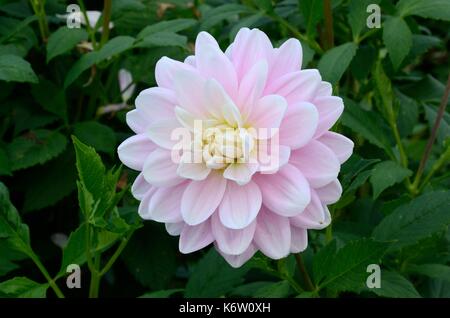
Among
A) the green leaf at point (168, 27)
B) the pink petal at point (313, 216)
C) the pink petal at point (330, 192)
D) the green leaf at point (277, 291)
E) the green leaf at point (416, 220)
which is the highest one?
the green leaf at point (168, 27)

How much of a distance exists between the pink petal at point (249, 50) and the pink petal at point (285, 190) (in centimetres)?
13

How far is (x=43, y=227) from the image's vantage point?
4.87ft

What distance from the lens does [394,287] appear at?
3.56ft

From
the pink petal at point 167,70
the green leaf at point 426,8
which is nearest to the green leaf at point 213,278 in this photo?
the pink petal at point 167,70

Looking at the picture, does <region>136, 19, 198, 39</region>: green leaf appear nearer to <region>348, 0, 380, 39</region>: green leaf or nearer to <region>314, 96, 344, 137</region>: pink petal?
<region>348, 0, 380, 39</region>: green leaf

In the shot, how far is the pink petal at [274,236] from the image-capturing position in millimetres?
853

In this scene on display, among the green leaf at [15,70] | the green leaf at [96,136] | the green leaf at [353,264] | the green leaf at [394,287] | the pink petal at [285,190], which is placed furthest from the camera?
the green leaf at [96,136]

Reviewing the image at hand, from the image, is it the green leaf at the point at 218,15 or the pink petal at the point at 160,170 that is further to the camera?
the green leaf at the point at 218,15

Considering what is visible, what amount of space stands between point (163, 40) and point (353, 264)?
496 millimetres

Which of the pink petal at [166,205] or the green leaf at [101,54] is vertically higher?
the green leaf at [101,54]

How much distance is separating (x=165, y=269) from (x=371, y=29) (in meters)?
0.54

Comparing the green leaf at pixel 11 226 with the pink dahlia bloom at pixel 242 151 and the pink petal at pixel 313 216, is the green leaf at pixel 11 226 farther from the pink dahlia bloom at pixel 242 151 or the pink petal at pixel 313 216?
the pink petal at pixel 313 216
